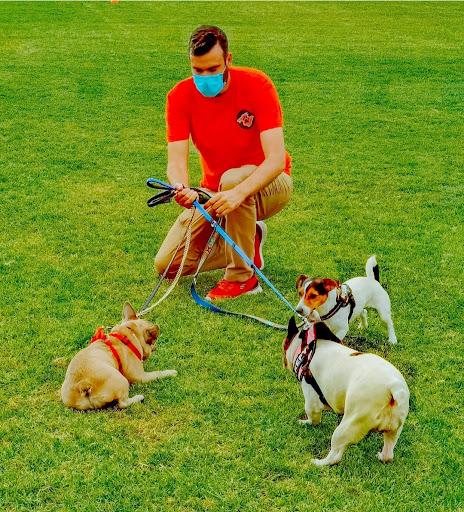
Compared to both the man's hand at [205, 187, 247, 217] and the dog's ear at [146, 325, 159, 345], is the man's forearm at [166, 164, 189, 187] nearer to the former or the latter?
the man's hand at [205, 187, 247, 217]

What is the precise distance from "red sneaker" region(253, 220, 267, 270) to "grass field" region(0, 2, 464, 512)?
108mm

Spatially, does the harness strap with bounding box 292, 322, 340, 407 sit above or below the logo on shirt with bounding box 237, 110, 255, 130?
below

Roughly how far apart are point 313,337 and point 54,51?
1270 centimetres

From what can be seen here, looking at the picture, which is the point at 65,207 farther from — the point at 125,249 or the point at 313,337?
the point at 313,337

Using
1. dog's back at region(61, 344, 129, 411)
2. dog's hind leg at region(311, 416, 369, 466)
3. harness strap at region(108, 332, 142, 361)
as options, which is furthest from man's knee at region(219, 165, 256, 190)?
dog's hind leg at region(311, 416, 369, 466)

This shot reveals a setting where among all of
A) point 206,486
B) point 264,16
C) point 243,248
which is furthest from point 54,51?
point 206,486

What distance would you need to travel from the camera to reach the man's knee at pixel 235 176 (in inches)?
181

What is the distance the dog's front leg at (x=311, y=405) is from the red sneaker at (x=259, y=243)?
194cm

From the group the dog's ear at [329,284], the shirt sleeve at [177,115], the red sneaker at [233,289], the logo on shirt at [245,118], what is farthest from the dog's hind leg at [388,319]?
the shirt sleeve at [177,115]

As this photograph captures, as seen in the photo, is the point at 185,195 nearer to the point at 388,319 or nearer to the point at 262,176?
the point at 262,176

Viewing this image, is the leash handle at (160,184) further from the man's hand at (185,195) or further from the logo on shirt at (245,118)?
the logo on shirt at (245,118)

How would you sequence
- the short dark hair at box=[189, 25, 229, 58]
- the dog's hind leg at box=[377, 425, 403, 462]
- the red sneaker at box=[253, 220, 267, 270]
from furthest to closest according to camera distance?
the red sneaker at box=[253, 220, 267, 270]
the short dark hair at box=[189, 25, 229, 58]
the dog's hind leg at box=[377, 425, 403, 462]

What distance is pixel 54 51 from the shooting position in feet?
46.0

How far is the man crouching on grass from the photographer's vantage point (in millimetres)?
4324
